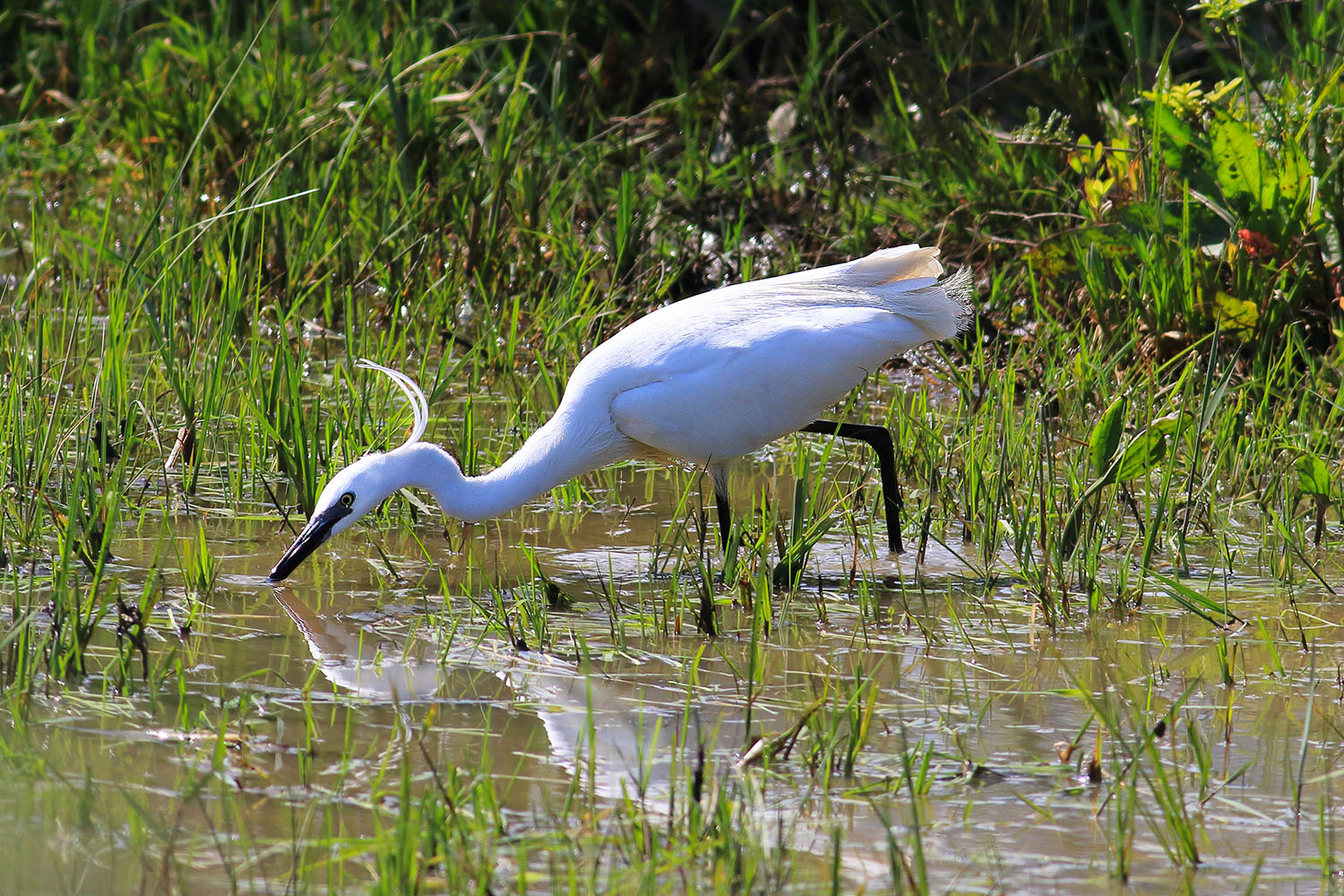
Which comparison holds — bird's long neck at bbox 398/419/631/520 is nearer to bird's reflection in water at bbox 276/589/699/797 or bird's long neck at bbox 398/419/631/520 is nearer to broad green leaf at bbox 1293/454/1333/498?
bird's reflection in water at bbox 276/589/699/797

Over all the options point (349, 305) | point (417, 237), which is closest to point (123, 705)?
point (349, 305)

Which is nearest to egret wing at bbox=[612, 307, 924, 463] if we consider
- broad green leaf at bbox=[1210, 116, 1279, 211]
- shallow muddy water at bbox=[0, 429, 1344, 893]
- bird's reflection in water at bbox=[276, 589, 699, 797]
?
shallow muddy water at bbox=[0, 429, 1344, 893]

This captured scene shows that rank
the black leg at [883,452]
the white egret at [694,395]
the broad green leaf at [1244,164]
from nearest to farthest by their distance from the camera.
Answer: the white egret at [694,395], the black leg at [883,452], the broad green leaf at [1244,164]

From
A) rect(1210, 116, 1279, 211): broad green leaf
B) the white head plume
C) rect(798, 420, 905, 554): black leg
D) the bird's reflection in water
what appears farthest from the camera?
rect(1210, 116, 1279, 211): broad green leaf

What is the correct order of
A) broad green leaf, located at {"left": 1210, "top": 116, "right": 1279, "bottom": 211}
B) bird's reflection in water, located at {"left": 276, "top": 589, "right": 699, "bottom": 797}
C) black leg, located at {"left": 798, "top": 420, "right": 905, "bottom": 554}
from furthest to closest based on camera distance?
broad green leaf, located at {"left": 1210, "top": 116, "right": 1279, "bottom": 211} → black leg, located at {"left": 798, "top": 420, "right": 905, "bottom": 554} → bird's reflection in water, located at {"left": 276, "top": 589, "right": 699, "bottom": 797}

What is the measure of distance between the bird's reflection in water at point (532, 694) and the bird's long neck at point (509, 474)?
0.48 meters

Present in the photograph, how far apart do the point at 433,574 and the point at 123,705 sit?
49.0 inches

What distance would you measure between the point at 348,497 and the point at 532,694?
3.04ft

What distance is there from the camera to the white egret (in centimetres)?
430

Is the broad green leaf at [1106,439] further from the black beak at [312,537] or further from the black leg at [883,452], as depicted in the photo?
the black beak at [312,537]

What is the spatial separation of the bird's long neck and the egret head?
0.06 meters

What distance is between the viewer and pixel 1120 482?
4637 millimetres

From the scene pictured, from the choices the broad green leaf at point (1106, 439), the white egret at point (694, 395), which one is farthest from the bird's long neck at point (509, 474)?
the broad green leaf at point (1106, 439)

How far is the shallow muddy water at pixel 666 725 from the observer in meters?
2.71
